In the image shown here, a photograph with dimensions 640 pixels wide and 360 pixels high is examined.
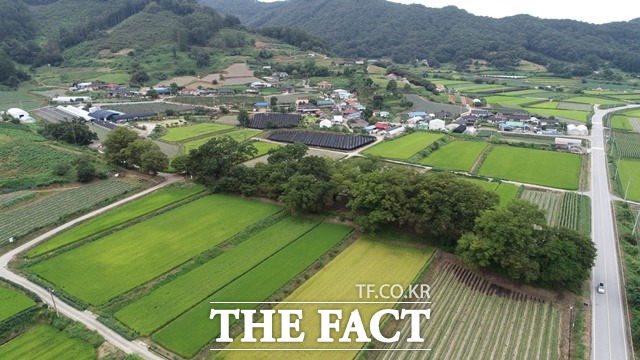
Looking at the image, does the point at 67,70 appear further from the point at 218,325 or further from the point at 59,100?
the point at 218,325

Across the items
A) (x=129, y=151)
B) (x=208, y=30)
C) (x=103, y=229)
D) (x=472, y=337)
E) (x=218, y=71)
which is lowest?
(x=472, y=337)

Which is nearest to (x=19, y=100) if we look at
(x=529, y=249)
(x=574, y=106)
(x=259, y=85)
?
(x=259, y=85)

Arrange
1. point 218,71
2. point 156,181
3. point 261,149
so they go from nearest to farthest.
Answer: point 156,181 → point 261,149 → point 218,71

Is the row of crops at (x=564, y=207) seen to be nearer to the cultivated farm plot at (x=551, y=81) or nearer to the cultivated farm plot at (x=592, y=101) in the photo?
the cultivated farm plot at (x=592, y=101)

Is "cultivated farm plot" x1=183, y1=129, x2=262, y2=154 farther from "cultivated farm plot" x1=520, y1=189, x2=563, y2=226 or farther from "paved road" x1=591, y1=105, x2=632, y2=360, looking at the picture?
"paved road" x1=591, y1=105, x2=632, y2=360

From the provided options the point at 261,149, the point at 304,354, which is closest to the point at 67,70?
the point at 261,149
